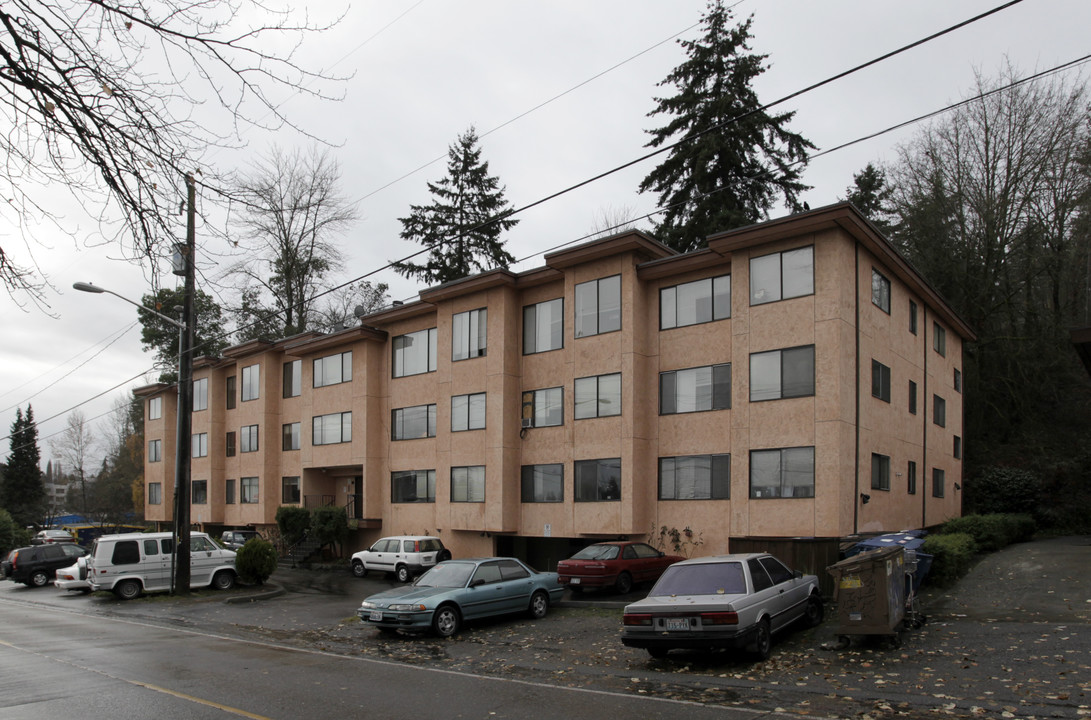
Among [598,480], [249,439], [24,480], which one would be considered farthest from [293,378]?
[24,480]

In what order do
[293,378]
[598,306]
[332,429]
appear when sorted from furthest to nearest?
[293,378], [332,429], [598,306]

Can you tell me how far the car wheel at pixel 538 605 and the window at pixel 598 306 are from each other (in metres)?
9.33

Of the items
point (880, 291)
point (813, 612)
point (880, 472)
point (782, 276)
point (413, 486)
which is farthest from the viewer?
point (413, 486)

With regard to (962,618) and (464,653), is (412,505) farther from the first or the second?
(962,618)

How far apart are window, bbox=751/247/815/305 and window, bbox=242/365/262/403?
88.5ft

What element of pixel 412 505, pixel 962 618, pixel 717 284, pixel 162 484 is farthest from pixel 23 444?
pixel 962 618

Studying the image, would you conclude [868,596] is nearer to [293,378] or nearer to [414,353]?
[414,353]

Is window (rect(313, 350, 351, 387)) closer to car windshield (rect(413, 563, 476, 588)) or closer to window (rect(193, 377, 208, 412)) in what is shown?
window (rect(193, 377, 208, 412))

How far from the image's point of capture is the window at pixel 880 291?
74.9 ft

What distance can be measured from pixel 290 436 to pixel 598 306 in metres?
20.3

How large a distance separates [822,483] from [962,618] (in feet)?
18.8

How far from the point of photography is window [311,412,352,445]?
3428 centimetres

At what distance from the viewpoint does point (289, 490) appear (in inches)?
1529

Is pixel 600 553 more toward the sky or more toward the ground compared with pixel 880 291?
more toward the ground
